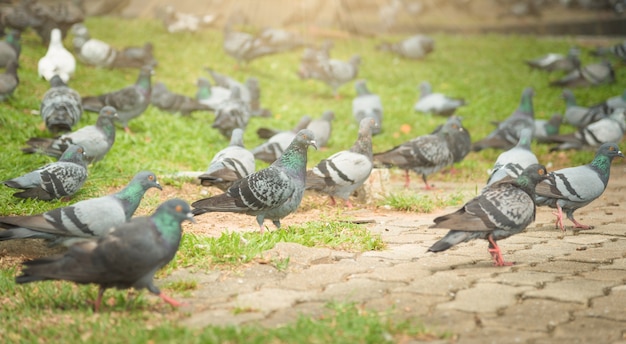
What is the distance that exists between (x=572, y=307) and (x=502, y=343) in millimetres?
806

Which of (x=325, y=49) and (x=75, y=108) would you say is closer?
(x=75, y=108)

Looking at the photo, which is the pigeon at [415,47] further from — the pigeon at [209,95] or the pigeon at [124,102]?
the pigeon at [124,102]

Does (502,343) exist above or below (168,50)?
below

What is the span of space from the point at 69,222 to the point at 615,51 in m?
16.0

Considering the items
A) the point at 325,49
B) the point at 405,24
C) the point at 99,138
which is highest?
the point at 405,24

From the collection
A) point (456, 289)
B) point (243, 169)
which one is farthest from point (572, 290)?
point (243, 169)

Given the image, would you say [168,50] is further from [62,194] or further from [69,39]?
[62,194]

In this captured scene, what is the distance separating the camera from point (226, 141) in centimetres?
1171

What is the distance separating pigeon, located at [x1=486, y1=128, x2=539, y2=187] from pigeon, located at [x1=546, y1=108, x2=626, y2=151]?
2.97 m

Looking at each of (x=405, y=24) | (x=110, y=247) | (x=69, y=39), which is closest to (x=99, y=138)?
(x=110, y=247)

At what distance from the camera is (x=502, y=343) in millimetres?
4125

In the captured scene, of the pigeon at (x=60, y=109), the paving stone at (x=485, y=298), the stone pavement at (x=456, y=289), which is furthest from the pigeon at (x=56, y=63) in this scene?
the paving stone at (x=485, y=298)

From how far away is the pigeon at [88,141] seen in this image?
8906 millimetres

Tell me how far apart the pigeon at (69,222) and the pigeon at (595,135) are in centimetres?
767
